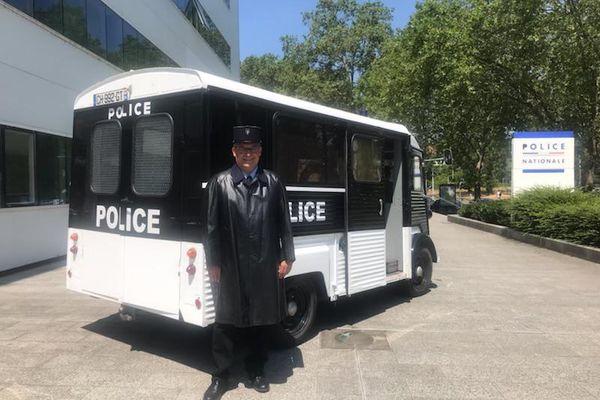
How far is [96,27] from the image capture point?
45.3 ft

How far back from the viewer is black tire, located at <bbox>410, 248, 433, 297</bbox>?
27.3 ft

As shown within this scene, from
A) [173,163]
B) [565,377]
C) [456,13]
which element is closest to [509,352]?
[565,377]

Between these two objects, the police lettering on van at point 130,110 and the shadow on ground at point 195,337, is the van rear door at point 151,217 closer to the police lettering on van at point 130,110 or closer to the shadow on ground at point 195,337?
the police lettering on van at point 130,110

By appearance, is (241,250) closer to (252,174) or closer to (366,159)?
(252,174)

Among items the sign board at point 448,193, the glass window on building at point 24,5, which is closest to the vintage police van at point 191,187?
the glass window on building at point 24,5

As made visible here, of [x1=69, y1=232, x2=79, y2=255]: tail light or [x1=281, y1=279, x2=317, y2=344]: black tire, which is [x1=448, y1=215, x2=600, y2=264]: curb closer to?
[x1=281, y1=279, x2=317, y2=344]: black tire

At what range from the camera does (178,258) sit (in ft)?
16.0

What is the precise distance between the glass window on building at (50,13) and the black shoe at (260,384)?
9.66 m

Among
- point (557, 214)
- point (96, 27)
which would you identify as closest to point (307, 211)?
point (96, 27)

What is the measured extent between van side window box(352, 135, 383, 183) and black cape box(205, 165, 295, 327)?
2443 millimetres

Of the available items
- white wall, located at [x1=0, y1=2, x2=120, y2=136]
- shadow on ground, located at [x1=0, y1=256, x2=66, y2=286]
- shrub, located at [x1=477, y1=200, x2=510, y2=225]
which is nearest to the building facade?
white wall, located at [x1=0, y1=2, x2=120, y2=136]

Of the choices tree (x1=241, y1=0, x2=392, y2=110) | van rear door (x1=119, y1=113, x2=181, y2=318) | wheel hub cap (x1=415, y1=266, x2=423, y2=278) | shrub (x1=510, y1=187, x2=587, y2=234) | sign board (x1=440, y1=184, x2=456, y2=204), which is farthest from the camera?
tree (x1=241, y1=0, x2=392, y2=110)

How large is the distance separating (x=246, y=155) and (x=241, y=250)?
757mm

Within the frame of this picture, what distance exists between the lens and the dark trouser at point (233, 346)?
447cm
